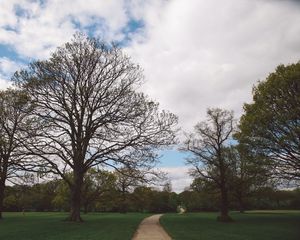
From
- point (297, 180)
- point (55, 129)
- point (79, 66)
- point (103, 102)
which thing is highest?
point (79, 66)

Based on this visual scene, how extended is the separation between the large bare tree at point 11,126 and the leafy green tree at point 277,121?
68.9 feet

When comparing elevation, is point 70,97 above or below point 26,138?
above

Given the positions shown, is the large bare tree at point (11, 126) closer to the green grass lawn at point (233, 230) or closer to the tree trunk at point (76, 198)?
the tree trunk at point (76, 198)

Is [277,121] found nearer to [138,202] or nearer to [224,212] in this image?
[224,212]

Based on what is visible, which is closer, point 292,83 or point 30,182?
point 292,83

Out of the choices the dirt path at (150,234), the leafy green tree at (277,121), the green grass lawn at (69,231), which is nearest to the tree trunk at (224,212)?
the leafy green tree at (277,121)

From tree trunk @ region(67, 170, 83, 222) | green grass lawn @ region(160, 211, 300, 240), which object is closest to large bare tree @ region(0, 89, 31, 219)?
tree trunk @ region(67, 170, 83, 222)

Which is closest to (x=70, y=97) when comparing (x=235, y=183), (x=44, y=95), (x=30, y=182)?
(x=44, y=95)

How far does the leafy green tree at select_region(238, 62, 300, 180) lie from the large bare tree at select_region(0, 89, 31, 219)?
21.0m

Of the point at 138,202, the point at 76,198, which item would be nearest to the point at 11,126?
the point at 76,198

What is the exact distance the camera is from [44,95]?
3169 cm

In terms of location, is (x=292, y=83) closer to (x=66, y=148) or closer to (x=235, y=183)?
(x=235, y=183)

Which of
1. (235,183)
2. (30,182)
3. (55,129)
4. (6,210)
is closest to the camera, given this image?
(55,129)

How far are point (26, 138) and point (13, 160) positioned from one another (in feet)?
8.94
